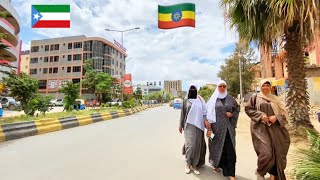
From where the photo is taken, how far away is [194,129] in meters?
5.29

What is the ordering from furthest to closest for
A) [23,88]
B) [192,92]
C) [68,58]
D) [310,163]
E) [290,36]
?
1. [68,58]
2. [23,88]
3. [290,36]
4. [192,92]
5. [310,163]

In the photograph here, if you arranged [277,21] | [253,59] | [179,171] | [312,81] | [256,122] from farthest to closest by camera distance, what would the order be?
[253,59], [312,81], [277,21], [179,171], [256,122]

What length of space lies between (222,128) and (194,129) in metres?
0.60

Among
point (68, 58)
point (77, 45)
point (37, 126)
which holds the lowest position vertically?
point (37, 126)

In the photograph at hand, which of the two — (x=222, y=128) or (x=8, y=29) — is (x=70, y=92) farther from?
(x=222, y=128)

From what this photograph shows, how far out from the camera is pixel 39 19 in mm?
14633

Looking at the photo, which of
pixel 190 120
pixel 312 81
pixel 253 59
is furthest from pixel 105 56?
pixel 190 120

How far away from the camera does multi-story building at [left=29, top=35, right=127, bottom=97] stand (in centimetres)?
6912

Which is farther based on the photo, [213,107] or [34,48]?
[34,48]

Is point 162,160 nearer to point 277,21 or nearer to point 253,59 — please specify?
point 277,21

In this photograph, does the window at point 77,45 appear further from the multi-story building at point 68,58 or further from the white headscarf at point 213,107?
the white headscarf at point 213,107

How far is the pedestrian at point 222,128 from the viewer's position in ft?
15.7

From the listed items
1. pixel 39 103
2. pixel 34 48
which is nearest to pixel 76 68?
pixel 34 48

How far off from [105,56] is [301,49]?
212 feet
